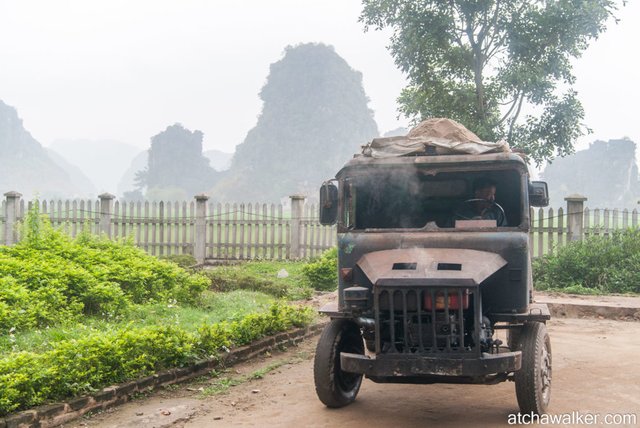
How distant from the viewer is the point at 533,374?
15.9ft

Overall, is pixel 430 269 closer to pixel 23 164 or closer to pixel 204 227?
pixel 204 227

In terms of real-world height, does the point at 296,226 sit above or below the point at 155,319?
above

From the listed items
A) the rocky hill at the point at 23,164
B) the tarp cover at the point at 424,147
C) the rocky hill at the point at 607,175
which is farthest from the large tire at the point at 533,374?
the rocky hill at the point at 23,164

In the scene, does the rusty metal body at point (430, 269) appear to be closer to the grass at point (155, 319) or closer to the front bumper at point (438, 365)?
the front bumper at point (438, 365)

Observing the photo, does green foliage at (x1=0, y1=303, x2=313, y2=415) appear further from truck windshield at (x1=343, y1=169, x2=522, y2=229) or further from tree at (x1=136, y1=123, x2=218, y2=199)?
tree at (x1=136, y1=123, x2=218, y2=199)

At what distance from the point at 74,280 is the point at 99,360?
9.47 ft

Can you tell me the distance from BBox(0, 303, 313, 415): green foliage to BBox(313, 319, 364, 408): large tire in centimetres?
152

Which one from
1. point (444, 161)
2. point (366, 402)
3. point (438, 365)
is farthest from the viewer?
point (366, 402)

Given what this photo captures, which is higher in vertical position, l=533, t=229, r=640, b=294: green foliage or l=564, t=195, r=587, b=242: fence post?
l=564, t=195, r=587, b=242: fence post

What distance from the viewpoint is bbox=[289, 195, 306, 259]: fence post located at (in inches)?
712

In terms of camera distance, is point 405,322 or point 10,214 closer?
point 405,322

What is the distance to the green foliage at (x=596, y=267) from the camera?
12.6 m

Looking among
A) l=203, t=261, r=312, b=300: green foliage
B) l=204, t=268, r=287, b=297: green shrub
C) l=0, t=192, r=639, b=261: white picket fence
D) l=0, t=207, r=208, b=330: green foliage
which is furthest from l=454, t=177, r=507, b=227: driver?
l=0, t=192, r=639, b=261: white picket fence

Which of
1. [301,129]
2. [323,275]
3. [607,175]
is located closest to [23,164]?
[301,129]
